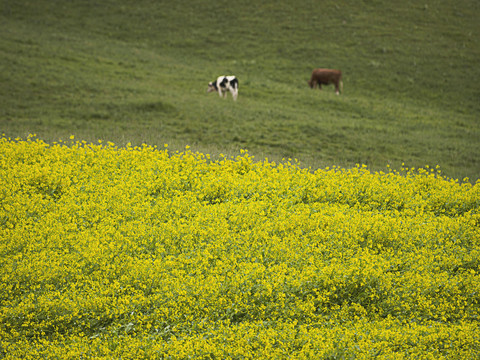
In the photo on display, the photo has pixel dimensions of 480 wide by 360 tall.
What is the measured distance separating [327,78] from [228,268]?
2480cm

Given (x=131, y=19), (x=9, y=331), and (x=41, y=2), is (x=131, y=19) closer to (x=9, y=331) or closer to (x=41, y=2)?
(x=41, y=2)

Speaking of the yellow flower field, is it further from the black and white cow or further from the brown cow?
the brown cow

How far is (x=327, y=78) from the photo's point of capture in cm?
2891

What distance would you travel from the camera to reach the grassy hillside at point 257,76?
16984 millimetres

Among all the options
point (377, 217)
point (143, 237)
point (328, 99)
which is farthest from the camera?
point (328, 99)

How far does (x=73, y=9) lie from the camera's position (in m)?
42.2

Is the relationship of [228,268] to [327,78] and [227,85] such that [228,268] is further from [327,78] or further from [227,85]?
[327,78]

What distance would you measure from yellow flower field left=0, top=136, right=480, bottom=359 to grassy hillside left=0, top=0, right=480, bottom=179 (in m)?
5.29

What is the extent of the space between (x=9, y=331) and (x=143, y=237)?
2.32 meters

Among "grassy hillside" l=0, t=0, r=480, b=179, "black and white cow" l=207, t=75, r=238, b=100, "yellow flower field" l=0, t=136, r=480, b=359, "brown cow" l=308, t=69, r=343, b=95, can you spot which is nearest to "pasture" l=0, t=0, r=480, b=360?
"yellow flower field" l=0, t=136, r=480, b=359

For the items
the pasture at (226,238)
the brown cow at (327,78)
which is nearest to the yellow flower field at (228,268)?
the pasture at (226,238)

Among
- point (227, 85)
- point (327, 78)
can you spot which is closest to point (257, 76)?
point (327, 78)

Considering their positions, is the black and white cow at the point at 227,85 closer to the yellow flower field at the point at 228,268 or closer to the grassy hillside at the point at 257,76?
the grassy hillside at the point at 257,76

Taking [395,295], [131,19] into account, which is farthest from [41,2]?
[395,295]
